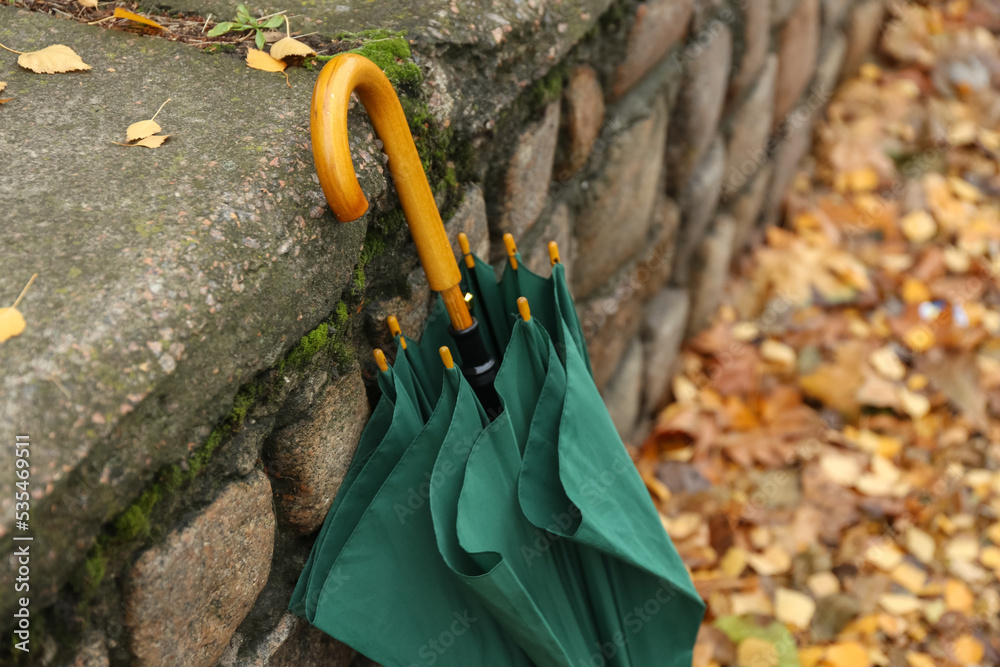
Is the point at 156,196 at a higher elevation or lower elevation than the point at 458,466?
higher

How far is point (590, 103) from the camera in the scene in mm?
1406

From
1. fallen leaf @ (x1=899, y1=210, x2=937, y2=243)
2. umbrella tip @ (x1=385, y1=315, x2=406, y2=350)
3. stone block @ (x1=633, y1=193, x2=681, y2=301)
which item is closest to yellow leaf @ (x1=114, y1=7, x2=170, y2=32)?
umbrella tip @ (x1=385, y1=315, x2=406, y2=350)

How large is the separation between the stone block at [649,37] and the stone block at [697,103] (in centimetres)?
Result: 14

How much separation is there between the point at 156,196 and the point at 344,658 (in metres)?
0.65

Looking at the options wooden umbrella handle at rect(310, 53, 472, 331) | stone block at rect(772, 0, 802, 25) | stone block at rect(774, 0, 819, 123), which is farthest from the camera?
stone block at rect(774, 0, 819, 123)

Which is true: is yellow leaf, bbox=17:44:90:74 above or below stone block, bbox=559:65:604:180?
above

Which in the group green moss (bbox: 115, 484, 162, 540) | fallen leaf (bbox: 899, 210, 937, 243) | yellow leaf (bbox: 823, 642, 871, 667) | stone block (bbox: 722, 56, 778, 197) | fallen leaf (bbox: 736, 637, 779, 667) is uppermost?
green moss (bbox: 115, 484, 162, 540)

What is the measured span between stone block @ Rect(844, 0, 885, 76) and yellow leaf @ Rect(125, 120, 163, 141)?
2.86m

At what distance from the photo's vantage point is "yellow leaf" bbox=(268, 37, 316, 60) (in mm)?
938

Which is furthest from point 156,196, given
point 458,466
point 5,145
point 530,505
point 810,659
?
point 810,659

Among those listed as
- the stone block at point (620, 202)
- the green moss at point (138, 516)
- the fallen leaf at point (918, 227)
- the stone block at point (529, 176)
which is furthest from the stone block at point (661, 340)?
the green moss at point (138, 516)

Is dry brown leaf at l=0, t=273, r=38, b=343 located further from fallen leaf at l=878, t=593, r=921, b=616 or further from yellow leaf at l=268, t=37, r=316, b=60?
fallen leaf at l=878, t=593, r=921, b=616

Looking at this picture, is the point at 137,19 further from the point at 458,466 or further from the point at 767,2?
the point at 767,2

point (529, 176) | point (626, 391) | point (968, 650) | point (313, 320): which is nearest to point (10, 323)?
point (313, 320)
